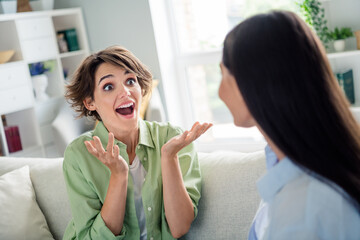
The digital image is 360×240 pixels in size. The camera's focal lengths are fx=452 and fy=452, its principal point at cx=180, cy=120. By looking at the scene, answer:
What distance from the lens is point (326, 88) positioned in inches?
32.4

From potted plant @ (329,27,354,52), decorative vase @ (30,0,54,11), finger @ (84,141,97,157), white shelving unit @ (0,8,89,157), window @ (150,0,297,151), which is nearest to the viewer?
finger @ (84,141,97,157)

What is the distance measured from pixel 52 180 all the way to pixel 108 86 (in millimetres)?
593

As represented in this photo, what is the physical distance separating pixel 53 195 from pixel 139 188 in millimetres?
536

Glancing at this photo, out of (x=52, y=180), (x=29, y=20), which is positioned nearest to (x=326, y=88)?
(x=52, y=180)

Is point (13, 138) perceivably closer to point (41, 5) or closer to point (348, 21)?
point (41, 5)

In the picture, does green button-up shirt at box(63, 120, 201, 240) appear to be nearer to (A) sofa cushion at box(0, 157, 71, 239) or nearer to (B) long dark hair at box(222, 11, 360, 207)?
(A) sofa cushion at box(0, 157, 71, 239)

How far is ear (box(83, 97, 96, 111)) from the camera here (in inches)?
66.8

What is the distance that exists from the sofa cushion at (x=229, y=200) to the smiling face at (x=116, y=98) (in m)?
0.36

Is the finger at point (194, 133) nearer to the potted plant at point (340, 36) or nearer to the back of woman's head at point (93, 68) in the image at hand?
the back of woman's head at point (93, 68)

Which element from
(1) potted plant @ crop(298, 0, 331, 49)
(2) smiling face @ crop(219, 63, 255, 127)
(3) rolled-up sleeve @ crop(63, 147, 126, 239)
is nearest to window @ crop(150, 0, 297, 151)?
(1) potted plant @ crop(298, 0, 331, 49)

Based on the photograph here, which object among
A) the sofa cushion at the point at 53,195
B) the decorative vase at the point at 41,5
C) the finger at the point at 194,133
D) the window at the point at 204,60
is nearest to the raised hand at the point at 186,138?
the finger at the point at 194,133

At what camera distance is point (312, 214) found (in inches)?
30.1

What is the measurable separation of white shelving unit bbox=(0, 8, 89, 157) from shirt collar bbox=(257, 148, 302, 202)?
3251 millimetres

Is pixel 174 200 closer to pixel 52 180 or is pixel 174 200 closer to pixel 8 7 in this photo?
pixel 52 180
